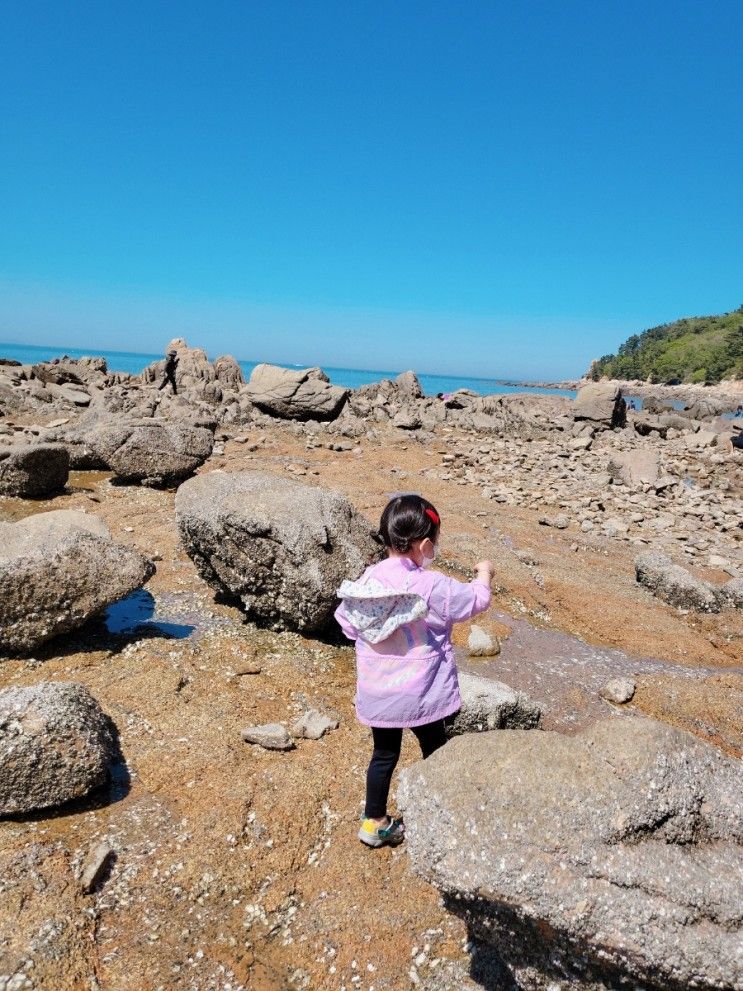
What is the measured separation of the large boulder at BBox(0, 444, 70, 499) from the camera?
12.2 meters

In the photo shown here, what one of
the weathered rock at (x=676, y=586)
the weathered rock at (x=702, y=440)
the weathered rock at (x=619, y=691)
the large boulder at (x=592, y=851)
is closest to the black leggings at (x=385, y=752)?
the large boulder at (x=592, y=851)

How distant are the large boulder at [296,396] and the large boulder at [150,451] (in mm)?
9091

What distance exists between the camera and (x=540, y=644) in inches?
313

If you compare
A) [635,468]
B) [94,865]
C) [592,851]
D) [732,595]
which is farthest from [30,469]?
[635,468]

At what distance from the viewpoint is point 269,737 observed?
520 cm

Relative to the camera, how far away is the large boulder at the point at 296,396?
76.4ft

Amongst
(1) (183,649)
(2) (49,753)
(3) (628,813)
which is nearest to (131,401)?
(1) (183,649)

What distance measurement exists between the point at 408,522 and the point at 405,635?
0.68 m

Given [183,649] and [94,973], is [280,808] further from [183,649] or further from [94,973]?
[183,649]

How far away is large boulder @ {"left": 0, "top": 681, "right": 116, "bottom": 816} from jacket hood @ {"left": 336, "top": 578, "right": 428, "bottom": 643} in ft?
7.79

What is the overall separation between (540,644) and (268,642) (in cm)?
358

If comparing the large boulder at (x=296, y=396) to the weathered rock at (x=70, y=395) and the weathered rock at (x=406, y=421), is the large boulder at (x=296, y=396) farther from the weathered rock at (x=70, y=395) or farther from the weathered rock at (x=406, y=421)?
the weathered rock at (x=70, y=395)

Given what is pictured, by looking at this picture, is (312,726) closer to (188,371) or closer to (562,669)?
(562,669)

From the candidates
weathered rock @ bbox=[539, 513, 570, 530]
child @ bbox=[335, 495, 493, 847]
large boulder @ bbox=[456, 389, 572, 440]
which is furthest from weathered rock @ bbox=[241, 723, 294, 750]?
large boulder @ bbox=[456, 389, 572, 440]
